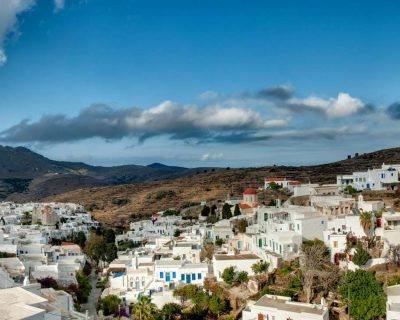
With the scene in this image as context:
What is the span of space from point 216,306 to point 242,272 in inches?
166

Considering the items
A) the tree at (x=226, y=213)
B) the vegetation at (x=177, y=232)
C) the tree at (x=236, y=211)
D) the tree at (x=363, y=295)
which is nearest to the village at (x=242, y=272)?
the tree at (x=363, y=295)

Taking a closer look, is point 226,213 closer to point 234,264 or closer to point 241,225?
point 241,225

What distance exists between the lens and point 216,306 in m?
35.4

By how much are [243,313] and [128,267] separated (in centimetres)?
1495

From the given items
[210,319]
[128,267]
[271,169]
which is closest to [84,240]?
[128,267]

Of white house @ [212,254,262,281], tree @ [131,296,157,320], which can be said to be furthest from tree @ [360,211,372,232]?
tree @ [131,296,157,320]

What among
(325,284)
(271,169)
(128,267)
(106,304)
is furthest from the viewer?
(271,169)

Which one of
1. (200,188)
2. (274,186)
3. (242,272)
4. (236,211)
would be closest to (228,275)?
(242,272)

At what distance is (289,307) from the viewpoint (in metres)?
31.1

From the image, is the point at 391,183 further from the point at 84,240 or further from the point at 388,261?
the point at 84,240

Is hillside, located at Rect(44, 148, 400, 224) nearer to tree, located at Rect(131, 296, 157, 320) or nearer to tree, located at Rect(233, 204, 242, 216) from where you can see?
tree, located at Rect(233, 204, 242, 216)

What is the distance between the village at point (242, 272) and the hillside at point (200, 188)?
35375 mm

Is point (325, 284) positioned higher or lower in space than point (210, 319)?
higher

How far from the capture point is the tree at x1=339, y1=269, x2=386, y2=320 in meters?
29.9
